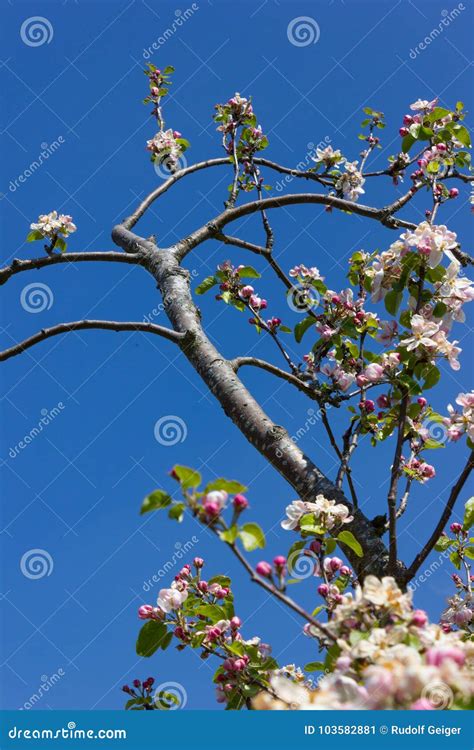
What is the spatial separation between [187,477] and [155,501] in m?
0.07

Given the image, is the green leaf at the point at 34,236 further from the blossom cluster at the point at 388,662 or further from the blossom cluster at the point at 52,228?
the blossom cluster at the point at 388,662

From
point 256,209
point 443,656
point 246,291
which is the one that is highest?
point 256,209

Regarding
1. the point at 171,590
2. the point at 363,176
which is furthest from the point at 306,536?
the point at 363,176

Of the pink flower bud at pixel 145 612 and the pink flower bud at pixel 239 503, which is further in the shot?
the pink flower bud at pixel 145 612

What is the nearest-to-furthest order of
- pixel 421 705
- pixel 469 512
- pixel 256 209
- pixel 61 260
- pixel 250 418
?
pixel 421 705 → pixel 469 512 → pixel 250 418 → pixel 61 260 → pixel 256 209

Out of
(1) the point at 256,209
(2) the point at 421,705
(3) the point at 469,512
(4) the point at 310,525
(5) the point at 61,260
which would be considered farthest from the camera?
(1) the point at 256,209

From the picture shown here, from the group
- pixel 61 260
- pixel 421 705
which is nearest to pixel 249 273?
pixel 61 260

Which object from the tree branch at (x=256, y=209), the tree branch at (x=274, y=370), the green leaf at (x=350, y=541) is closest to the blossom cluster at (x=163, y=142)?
the tree branch at (x=256, y=209)

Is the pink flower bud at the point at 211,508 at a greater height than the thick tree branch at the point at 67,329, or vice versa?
the thick tree branch at the point at 67,329

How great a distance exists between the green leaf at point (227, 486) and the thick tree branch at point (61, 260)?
229 cm

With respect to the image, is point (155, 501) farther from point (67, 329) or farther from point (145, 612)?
point (67, 329)

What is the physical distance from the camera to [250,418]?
7.61ft

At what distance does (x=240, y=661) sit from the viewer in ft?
6.62

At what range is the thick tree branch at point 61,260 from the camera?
10.2 feet
